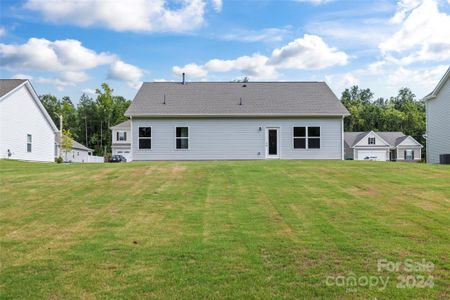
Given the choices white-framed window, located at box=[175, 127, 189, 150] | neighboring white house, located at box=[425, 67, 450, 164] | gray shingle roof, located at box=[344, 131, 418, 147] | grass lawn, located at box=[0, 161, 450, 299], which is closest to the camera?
grass lawn, located at box=[0, 161, 450, 299]

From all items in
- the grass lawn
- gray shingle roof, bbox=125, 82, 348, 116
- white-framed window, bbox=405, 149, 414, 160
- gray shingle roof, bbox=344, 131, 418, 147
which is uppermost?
gray shingle roof, bbox=125, 82, 348, 116

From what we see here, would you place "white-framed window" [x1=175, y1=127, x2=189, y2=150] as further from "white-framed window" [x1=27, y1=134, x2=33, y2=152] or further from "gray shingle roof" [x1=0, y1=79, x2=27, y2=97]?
"white-framed window" [x1=27, y1=134, x2=33, y2=152]

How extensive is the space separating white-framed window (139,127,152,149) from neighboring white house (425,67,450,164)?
1745cm

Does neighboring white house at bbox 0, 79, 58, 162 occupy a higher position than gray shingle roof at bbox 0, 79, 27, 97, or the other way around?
gray shingle roof at bbox 0, 79, 27, 97

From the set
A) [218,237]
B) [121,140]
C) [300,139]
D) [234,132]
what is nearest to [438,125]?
[300,139]

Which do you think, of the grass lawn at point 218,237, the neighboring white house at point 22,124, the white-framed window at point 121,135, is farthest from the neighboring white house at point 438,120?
the white-framed window at point 121,135

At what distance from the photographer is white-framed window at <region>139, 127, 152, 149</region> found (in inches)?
957

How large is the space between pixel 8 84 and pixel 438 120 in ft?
89.1

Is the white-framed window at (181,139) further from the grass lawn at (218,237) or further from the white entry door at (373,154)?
the white entry door at (373,154)

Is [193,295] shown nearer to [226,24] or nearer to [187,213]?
[187,213]

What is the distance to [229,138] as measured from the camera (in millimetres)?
24562

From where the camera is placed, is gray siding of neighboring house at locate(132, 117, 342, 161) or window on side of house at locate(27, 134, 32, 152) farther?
window on side of house at locate(27, 134, 32, 152)

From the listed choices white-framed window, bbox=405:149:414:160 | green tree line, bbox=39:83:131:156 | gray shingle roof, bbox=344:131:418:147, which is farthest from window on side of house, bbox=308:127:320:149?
green tree line, bbox=39:83:131:156

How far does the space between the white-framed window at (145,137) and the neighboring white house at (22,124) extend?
8335 millimetres
